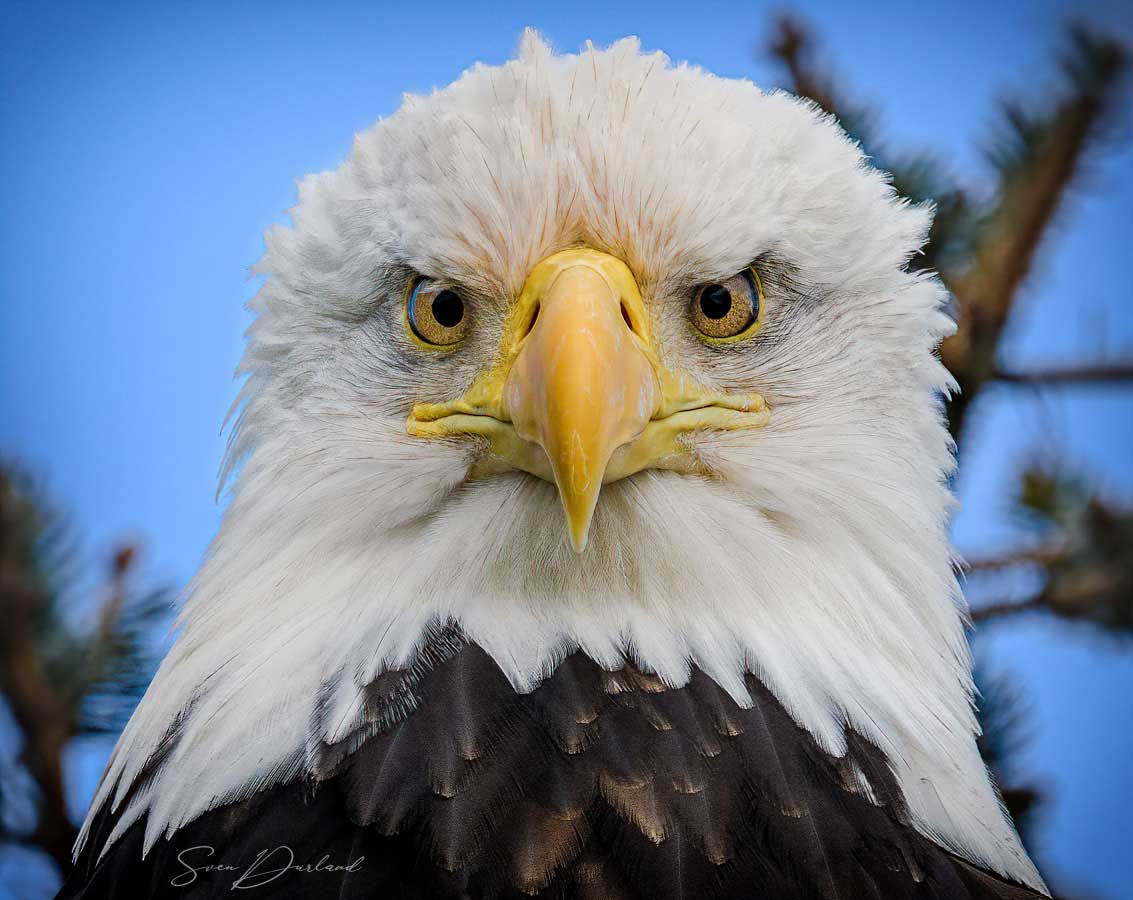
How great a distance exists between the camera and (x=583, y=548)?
5.91ft

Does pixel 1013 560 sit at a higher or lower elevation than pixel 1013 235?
lower

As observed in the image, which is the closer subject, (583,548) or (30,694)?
(583,548)

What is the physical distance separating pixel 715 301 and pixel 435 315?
0.49 metres

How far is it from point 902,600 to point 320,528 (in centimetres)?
105

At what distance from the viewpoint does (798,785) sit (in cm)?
185

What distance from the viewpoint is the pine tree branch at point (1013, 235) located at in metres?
2.50

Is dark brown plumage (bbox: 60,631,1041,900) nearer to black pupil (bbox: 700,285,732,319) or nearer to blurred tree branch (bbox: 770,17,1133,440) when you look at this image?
black pupil (bbox: 700,285,732,319)

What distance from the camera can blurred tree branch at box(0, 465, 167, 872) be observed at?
2467 millimetres

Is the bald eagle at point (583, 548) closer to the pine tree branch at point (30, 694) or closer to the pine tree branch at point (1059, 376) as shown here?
the pine tree branch at point (30, 694)

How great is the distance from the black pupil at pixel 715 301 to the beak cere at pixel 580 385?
20 cm

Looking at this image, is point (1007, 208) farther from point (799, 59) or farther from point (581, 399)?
point (581, 399)
